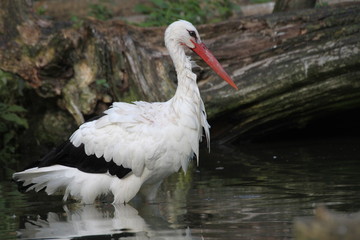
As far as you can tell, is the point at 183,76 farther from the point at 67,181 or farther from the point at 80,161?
the point at 67,181

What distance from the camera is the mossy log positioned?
359 inches

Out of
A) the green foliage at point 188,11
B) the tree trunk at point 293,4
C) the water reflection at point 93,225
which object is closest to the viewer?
the water reflection at point 93,225

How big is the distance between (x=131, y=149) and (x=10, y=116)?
13.3 feet

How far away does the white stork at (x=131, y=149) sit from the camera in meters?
6.50

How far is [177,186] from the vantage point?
7684 millimetres

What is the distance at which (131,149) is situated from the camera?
6574 millimetres

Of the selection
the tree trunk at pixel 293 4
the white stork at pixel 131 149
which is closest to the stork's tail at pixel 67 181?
the white stork at pixel 131 149

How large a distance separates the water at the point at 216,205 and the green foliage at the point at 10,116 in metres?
2.12

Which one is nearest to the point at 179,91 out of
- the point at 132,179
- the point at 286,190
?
the point at 132,179

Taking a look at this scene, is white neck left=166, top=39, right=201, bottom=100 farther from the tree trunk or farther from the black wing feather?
the tree trunk

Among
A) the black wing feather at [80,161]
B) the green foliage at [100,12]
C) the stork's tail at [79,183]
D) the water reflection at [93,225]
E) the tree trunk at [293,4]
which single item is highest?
the green foliage at [100,12]

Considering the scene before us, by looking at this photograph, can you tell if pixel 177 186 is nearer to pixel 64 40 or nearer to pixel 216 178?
pixel 216 178

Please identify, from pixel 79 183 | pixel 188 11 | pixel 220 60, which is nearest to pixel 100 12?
pixel 188 11

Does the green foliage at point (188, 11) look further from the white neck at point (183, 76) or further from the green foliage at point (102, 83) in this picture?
the white neck at point (183, 76)
